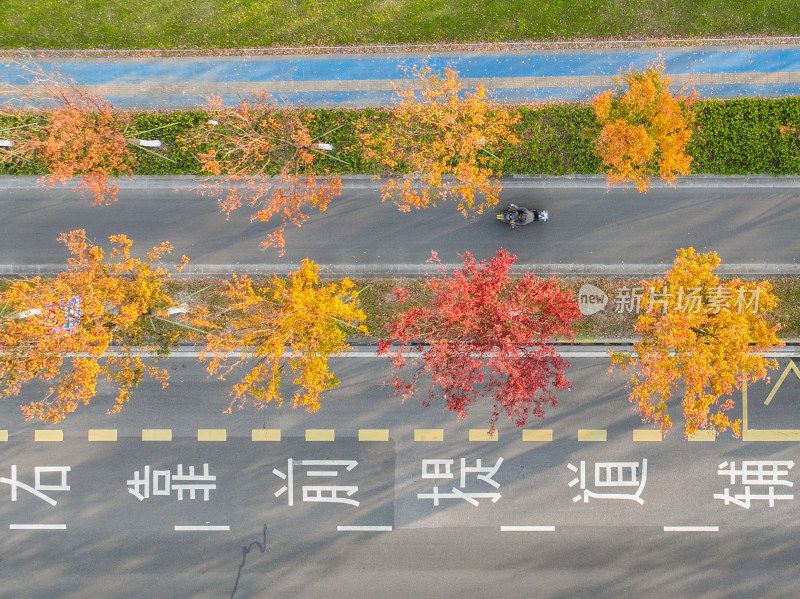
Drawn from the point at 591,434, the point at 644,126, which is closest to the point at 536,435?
the point at 591,434

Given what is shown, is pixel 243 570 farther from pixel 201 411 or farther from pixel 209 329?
pixel 209 329

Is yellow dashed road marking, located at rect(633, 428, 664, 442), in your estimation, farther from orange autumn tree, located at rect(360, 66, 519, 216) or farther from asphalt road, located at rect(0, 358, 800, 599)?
orange autumn tree, located at rect(360, 66, 519, 216)

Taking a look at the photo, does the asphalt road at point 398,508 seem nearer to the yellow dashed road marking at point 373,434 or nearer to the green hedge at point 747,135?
the yellow dashed road marking at point 373,434

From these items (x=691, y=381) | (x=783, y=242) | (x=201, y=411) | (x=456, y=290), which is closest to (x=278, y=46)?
(x=456, y=290)

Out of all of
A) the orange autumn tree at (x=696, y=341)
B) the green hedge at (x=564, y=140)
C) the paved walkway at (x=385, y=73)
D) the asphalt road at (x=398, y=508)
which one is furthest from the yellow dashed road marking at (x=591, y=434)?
the paved walkway at (x=385, y=73)

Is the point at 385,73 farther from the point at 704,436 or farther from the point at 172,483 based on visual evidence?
the point at 704,436

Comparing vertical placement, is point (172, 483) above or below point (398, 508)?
above
